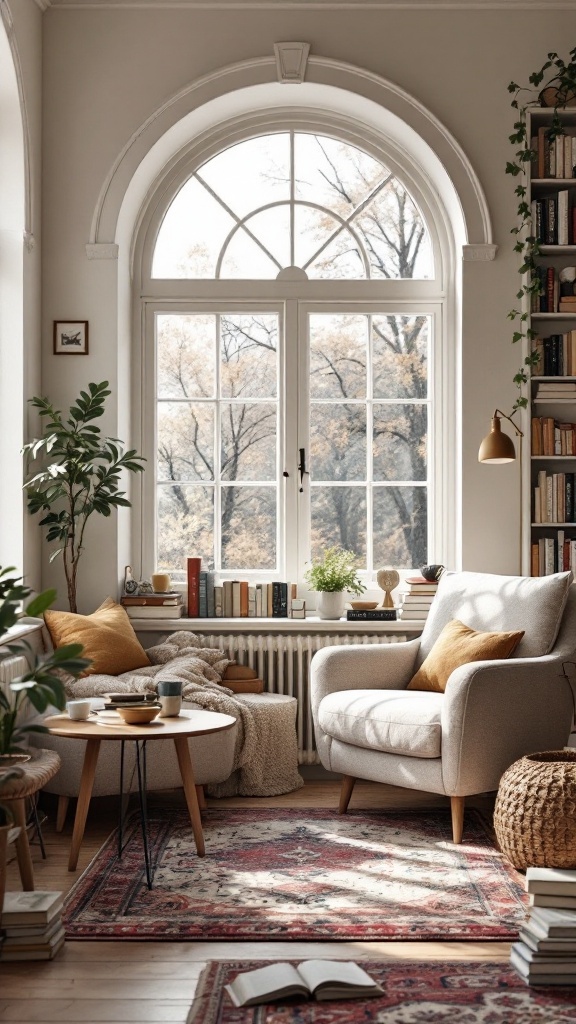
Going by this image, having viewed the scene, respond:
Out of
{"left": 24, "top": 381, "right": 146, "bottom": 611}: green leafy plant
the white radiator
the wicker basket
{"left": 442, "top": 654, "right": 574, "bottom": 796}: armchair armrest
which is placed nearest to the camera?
the wicker basket

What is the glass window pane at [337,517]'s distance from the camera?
511cm

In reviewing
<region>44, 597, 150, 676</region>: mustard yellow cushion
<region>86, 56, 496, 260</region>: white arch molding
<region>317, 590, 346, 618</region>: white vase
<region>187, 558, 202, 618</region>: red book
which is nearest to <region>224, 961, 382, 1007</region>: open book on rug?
<region>44, 597, 150, 676</region>: mustard yellow cushion

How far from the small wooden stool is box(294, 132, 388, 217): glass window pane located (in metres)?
3.19

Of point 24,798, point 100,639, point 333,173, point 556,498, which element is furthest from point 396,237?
point 24,798

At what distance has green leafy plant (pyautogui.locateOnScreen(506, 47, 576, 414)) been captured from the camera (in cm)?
465

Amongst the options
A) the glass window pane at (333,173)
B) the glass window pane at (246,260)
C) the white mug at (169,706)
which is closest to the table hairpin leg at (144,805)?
the white mug at (169,706)

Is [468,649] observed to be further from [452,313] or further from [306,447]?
[452,313]

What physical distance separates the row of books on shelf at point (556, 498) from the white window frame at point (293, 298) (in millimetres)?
507

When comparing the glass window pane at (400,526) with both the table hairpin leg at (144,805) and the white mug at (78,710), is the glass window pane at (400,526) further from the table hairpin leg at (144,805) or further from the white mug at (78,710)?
the white mug at (78,710)

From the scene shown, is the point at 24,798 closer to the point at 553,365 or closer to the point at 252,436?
the point at 252,436

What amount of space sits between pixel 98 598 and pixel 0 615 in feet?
7.41

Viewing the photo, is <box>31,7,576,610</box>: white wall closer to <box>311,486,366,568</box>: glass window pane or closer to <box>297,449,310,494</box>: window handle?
<box>311,486,366,568</box>: glass window pane

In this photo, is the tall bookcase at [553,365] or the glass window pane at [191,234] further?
the glass window pane at [191,234]

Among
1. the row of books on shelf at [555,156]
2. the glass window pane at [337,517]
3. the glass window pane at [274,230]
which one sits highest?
the row of books on shelf at [555,156]
